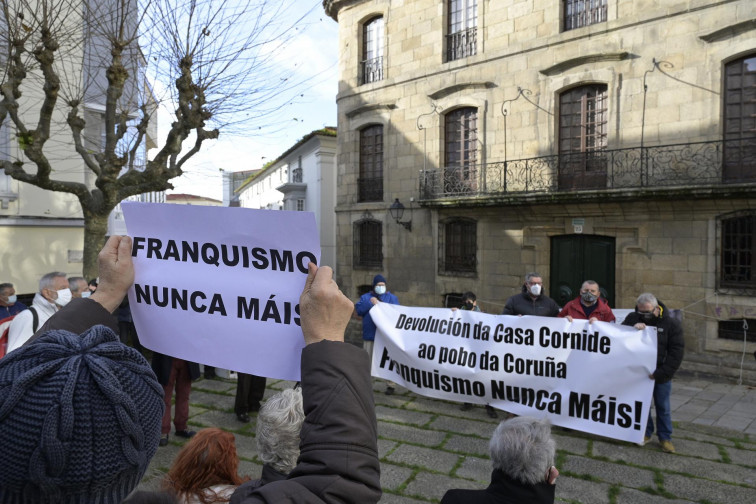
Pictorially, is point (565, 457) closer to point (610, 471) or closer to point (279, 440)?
point (610, 471)

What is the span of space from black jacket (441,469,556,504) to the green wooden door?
1124 cm

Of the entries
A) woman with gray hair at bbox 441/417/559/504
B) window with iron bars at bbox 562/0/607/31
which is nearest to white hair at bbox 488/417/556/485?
woman with gray hair at bbox 441/417/559/504

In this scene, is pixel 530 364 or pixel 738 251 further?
pixel 738 251

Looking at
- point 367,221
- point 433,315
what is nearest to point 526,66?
point 367,221

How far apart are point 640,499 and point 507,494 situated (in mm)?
2861

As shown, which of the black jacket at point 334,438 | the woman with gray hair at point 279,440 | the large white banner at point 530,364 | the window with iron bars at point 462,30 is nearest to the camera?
the black jacket at point 334,438

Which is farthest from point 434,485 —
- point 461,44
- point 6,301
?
point 461,44

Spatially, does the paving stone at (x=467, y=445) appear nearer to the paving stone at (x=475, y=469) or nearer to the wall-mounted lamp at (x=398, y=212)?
the paving stone at (x=475, y=469)

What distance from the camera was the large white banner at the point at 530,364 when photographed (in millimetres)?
5875

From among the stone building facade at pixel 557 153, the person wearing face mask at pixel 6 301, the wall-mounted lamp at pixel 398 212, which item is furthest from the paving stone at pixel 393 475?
the wall-mounted lamp at pixel 398 212

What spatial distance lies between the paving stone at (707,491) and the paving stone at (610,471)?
20 cm

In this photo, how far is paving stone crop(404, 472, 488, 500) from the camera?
4.95m

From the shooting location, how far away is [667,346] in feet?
20.2

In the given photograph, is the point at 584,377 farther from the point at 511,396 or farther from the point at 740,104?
the point at 740,104
